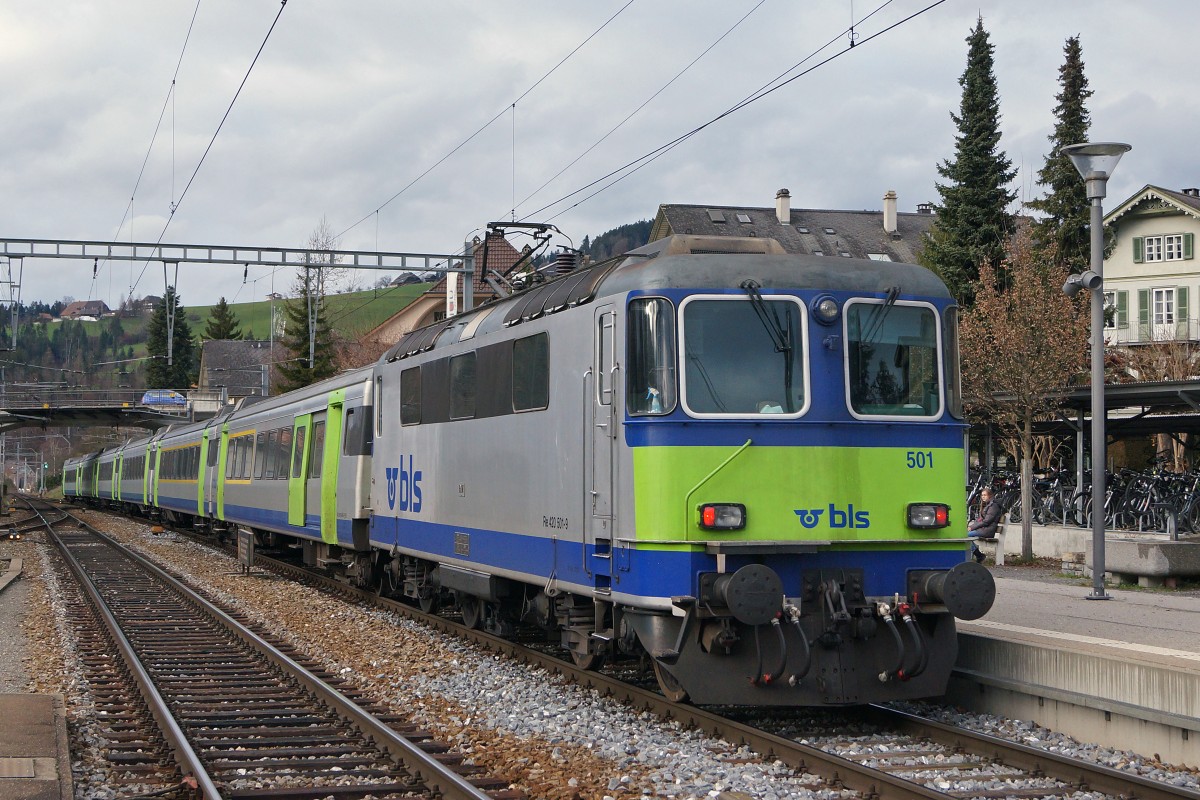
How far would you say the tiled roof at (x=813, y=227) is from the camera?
2267 inches

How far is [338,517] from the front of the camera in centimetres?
1717

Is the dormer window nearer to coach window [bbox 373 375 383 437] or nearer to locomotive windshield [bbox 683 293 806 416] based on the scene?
coach window [bbox 373 375 383 437]

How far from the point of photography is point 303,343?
58719 mm

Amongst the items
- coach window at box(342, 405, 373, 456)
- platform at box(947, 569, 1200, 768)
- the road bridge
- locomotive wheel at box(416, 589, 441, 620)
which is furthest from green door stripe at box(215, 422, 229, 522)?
the road bridge

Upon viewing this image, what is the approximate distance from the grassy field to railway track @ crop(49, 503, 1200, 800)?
32184mm

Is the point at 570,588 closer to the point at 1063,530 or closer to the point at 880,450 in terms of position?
the point at 880,450

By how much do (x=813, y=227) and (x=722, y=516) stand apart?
55743 mm

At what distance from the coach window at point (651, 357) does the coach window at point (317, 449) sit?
1039 centimetres

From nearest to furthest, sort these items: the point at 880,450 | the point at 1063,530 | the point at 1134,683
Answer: the point at 1134,683 < the point at 880,450 < the point at 1063,530

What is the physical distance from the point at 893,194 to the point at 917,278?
5735 cm

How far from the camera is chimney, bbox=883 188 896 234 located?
63625 mm

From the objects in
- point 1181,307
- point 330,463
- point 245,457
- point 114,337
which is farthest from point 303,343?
point 114,337

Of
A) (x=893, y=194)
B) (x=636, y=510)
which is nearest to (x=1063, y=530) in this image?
(x=636, y=510)

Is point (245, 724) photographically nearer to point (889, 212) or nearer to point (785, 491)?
point (785, 491)
